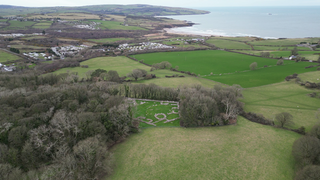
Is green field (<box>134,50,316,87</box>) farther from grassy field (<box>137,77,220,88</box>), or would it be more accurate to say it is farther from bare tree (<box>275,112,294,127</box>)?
bare tree (<box>275,112,294,127</box>)

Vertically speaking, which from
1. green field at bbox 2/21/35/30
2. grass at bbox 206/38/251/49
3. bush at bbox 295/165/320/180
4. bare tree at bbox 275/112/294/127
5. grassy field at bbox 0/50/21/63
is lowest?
grassy field at bbox 0/50/21/63

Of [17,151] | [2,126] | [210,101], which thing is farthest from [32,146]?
[210,101]

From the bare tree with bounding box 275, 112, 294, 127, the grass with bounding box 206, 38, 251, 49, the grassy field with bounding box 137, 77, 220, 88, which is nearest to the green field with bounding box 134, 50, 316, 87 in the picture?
the grassy field with bounding box 137, 77, 220, 88

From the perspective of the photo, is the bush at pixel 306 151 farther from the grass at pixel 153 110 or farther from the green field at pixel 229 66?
the green field at pixel 229 66

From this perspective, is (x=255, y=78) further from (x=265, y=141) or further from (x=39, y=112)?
(x=39, y=112)

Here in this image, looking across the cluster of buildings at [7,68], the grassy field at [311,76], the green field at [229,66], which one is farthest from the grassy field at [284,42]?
the cluster of buildings at [7,68]

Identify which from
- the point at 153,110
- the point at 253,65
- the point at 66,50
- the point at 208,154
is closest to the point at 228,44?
the point at 253,65
